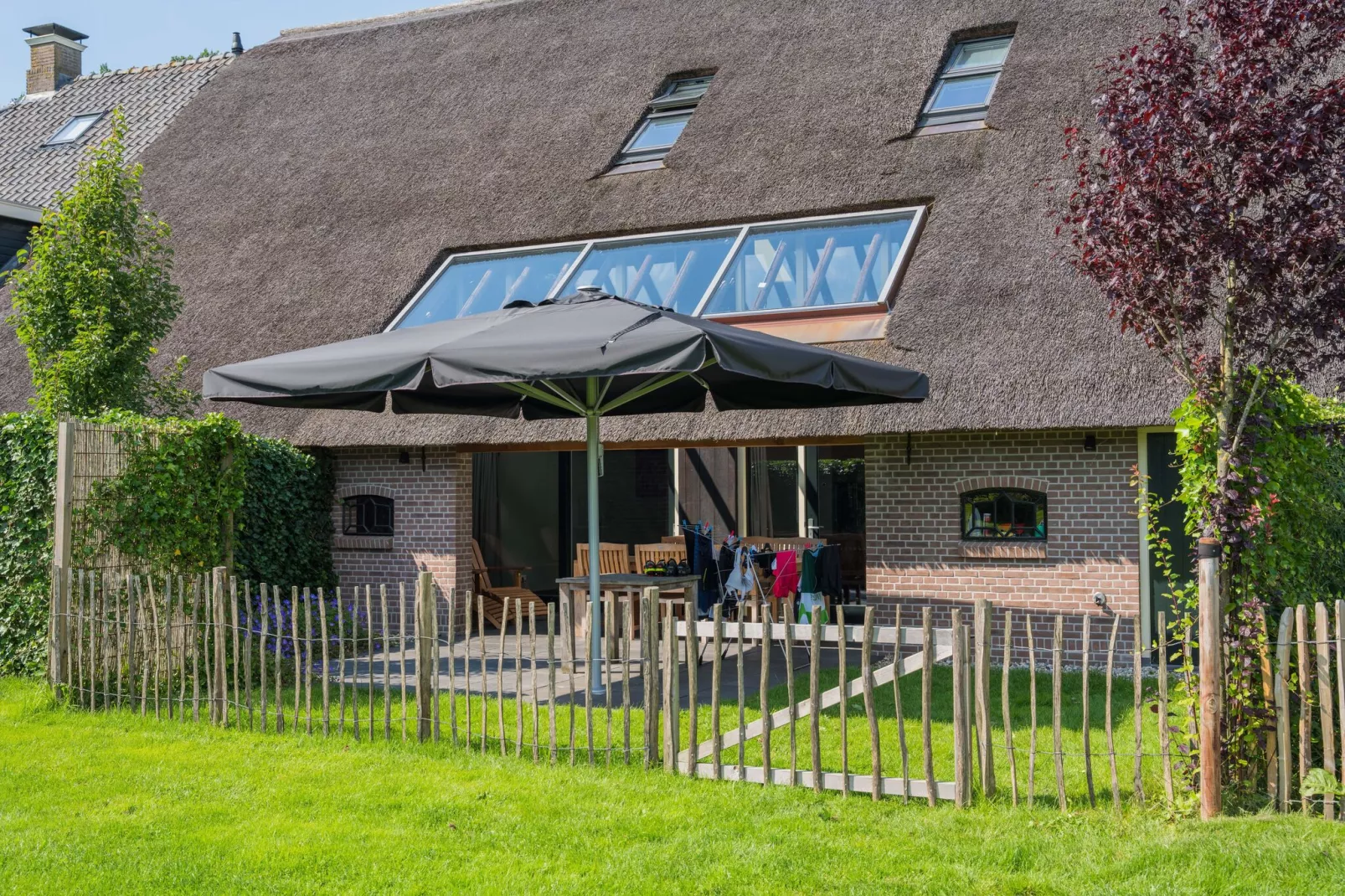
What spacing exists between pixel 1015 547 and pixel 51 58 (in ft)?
61.5

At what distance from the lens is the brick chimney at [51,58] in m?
20.4

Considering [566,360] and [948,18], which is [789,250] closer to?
[948,18]

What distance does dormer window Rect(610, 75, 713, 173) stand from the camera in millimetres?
12430

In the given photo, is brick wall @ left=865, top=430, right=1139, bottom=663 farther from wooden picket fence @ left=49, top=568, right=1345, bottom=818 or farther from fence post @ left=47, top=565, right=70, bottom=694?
fence post @ left=47, top=565, right=70, bottom=694

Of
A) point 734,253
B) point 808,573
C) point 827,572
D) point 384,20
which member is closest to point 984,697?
point 808,573

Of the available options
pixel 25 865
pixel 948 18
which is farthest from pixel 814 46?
pixel 25 865

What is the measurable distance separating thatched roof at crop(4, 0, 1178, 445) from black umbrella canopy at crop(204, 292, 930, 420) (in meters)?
1.75

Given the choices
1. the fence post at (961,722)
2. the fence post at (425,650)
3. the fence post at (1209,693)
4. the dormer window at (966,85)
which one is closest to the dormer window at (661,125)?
the dormer window at (966,85)

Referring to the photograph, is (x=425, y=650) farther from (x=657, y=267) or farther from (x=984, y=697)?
(x=657, y=267)

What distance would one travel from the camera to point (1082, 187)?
211 inches

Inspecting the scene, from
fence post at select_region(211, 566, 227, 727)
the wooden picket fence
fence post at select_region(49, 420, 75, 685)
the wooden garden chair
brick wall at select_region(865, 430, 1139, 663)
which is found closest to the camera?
the wooden picket fence

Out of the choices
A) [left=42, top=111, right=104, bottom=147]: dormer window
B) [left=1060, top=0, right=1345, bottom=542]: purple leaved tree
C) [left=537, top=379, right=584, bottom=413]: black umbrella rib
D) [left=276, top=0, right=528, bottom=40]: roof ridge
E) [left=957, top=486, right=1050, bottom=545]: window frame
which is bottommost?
[left=957, top=486, right=1050, bottom=545]: window frame

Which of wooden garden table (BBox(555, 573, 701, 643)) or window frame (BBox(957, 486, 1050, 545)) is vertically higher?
window frame (BBox(957, 486, 1050, 545))

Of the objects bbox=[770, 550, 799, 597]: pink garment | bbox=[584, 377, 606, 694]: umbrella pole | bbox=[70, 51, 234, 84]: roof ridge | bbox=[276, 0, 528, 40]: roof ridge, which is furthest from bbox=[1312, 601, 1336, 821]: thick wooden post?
bbox=[70, 51, 234, 84]: roof ridge
